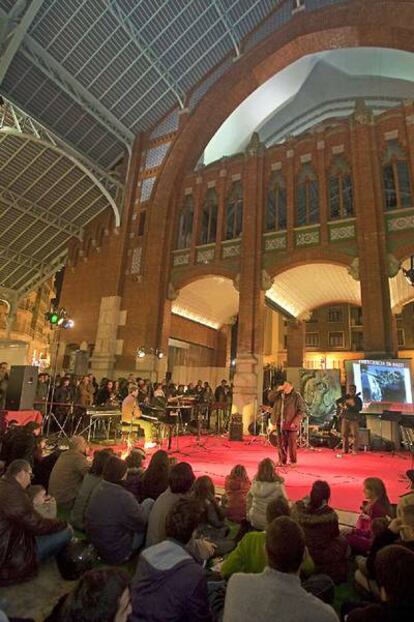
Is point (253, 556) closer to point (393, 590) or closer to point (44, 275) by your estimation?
point (393, 590)

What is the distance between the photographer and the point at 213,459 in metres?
8.50

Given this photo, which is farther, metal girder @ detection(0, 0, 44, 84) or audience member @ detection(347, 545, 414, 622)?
metal girder @ detection(0, 0, 44, 84)

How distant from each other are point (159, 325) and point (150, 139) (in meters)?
10.4

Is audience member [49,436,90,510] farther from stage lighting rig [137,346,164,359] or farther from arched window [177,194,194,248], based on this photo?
arched window [177,194,194,248]

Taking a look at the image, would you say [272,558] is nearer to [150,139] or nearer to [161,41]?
[161,41]

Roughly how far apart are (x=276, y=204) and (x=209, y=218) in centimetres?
339

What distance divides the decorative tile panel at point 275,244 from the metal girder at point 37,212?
1154cm

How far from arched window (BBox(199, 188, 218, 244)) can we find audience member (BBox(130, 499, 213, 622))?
51.7 ft

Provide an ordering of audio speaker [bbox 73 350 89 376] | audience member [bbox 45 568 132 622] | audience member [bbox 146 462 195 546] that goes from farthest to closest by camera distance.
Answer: audio speaker [bbox 73 350 89 376], audience member [bbox 146 462 195 546], audience member [bbox 45 568 132 622]

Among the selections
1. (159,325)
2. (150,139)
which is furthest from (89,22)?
(159,325)

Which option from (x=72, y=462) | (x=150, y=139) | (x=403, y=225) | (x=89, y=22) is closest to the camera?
(x=72, y=462)

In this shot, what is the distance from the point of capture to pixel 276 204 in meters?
15.8

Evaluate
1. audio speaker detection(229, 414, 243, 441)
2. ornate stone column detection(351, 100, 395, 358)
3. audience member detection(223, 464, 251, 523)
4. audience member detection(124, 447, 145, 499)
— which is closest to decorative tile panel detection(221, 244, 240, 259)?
ornate stone column detection(351, 100, 395, 358)

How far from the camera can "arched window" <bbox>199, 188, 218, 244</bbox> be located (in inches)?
683
